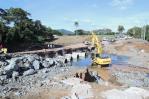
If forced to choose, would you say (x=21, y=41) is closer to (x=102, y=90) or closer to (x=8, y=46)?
(x=8, y=46)

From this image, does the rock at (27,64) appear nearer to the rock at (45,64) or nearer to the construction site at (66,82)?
the construction site at (66,82)

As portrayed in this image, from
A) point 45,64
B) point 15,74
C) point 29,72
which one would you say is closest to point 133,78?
point 29,72

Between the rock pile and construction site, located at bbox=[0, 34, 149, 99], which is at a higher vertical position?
construction site, located at bbox=[0, 34, 149, 99]

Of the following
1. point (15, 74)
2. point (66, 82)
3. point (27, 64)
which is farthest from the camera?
point (27, 64)

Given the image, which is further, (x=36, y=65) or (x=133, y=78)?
(x=36, y=65)

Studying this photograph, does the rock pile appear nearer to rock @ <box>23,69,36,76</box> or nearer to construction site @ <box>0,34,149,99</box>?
construction site @ <box>0,34,149,99</box>

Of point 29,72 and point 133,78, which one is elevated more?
point 29,72

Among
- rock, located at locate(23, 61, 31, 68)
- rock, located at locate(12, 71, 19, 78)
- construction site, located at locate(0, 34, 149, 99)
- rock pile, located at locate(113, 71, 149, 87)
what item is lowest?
rock pile, located at locate(113, 71, 149, 87)

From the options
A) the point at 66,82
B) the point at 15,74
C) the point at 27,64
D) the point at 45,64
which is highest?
the point at 27,64

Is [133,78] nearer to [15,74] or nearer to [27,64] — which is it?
[27,64]

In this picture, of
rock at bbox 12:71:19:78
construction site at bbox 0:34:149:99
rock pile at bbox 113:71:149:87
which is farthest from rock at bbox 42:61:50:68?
rock pile at bbox 113:71:149:87

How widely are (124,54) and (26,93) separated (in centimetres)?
7135

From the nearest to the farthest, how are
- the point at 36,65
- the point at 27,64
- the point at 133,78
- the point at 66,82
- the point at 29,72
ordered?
the point at 66,82 → the point at 29,72 → the point at 133,78 → the point at 27,64 → the point at 36,65

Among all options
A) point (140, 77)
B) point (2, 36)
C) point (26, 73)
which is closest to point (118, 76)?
point (140, 77)
